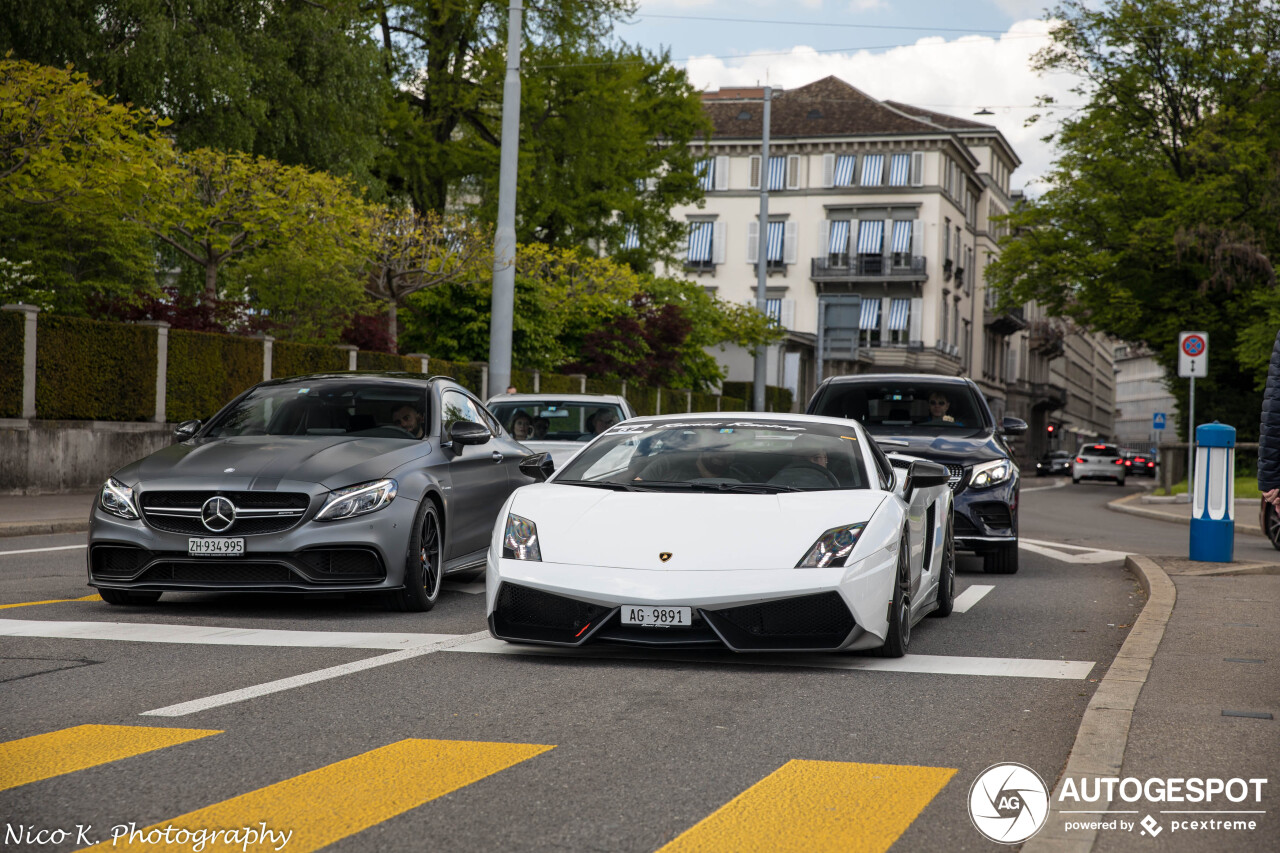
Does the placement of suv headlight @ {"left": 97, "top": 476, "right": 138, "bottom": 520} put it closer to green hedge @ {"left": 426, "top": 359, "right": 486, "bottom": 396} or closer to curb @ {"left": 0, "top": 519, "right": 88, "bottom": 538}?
curb @ {"left": 0, "top": 519, "right": 88, "bottom": 538}

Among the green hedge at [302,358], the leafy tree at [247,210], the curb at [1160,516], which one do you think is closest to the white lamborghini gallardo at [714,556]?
the curb at [1160,516]

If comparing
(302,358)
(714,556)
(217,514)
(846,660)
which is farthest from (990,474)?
(302,358)

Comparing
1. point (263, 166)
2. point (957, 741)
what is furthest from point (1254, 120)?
point (957, 741)

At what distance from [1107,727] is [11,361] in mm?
17468

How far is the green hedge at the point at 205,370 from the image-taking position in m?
23.2

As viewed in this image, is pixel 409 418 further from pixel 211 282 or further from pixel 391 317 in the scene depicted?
pixel 391 317

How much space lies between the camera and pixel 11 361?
19.9 m

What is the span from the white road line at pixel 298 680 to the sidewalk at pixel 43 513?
714 cm

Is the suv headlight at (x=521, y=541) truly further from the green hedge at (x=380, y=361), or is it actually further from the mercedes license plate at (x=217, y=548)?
the green hedge at (x=380, y=361)

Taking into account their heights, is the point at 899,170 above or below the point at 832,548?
above

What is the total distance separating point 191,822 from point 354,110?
30.0m

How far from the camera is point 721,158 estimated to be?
85062mm

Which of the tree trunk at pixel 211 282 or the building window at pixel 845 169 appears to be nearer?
the tree trunk at pixel 211 282

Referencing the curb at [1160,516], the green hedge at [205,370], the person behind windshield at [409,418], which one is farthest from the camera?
the green hedge at [205,370]
